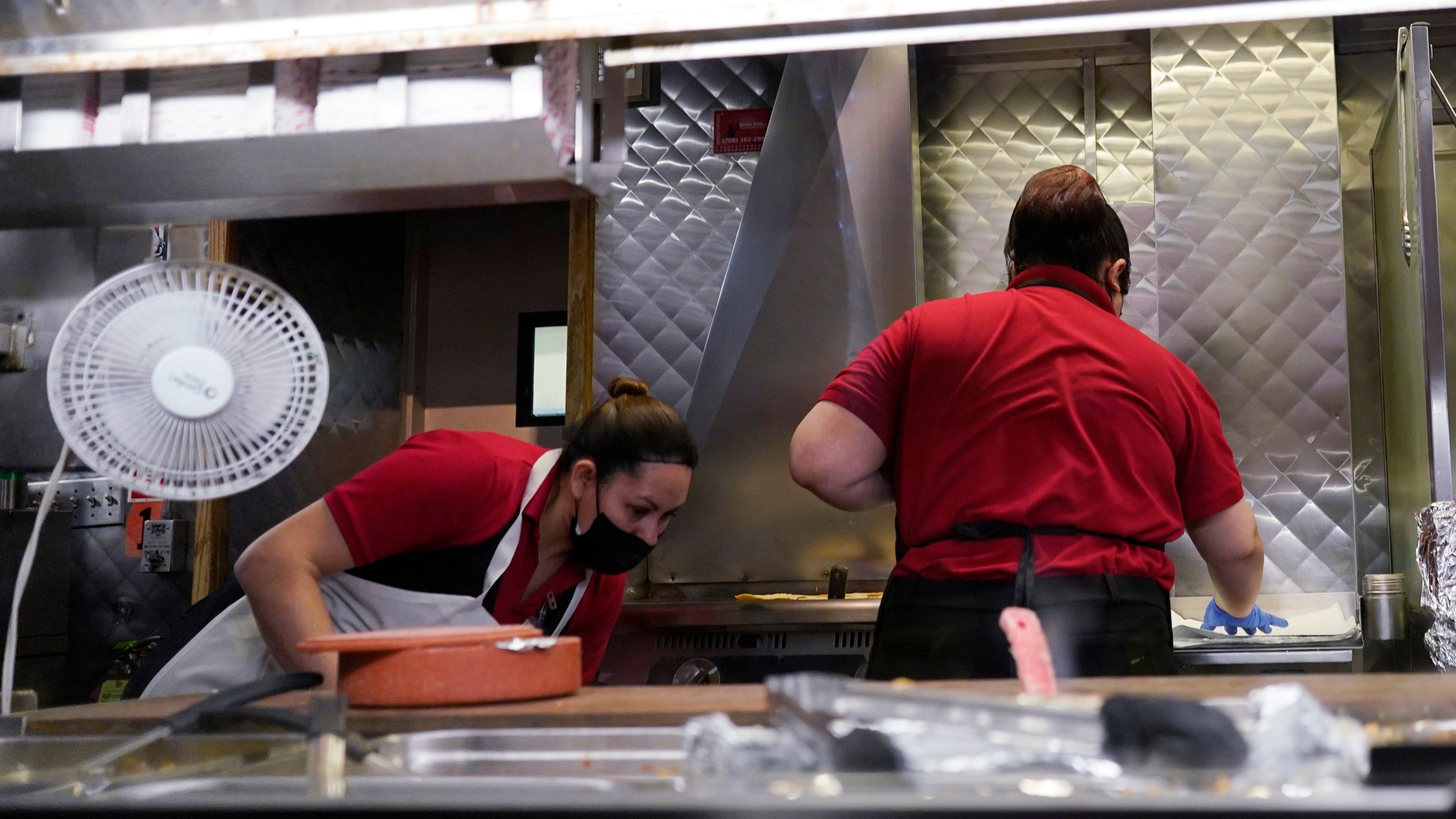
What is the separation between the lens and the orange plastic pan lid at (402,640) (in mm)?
1186

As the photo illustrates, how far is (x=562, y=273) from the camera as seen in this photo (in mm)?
4289

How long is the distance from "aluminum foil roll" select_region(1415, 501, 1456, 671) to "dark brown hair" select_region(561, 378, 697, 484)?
135cm

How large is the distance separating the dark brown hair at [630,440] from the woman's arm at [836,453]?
0.22m

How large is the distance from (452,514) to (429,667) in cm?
56

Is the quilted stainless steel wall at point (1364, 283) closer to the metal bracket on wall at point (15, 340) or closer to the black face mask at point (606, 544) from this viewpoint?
the black face mask at point (606, 544)

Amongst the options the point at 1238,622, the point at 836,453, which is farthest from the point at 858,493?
the point at 1238,622

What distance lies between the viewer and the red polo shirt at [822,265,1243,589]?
5.28 feet

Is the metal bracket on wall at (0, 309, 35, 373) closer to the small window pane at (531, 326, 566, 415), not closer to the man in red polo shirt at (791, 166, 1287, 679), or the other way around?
the small window pane at (531, 326, 566, 415)

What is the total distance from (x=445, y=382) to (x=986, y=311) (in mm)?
2913

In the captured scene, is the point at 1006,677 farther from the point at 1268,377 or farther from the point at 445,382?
the point at 445,382

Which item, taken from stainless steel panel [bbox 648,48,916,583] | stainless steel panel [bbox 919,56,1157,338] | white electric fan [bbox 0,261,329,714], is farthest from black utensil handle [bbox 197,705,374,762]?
stainless steel panel [bbox 919,56,1157,338]

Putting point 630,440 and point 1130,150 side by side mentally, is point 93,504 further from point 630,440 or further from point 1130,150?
point 1130,150

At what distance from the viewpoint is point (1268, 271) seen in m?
3.23

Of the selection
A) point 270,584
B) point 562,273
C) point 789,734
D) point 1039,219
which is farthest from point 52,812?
point 562,273
